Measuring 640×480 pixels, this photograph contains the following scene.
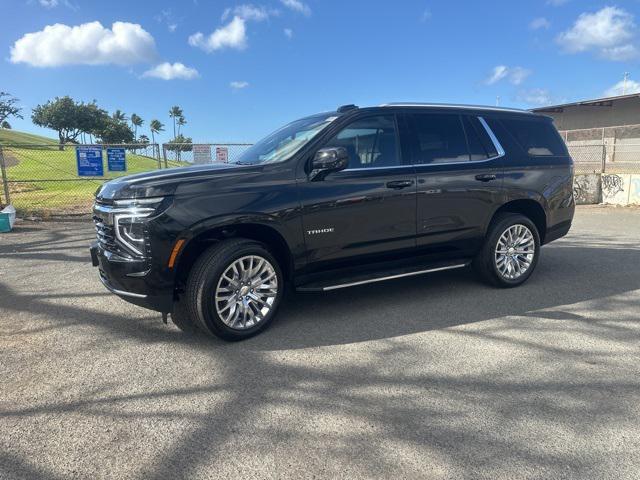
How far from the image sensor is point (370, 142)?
15.3 ft

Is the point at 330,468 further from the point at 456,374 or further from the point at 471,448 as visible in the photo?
the point at 456,374

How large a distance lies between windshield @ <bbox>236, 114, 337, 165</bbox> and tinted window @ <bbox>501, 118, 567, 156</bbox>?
2286 millimetres

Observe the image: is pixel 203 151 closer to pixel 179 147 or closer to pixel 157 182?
pixel 179 147

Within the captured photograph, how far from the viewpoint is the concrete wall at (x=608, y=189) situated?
527 inches

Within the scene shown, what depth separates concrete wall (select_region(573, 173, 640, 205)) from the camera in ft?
43.9

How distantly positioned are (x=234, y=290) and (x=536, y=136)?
13.3 feet

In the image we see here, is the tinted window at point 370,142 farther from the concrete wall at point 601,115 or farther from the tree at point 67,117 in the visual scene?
the tree at point 67,117

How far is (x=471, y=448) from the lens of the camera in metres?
2.54

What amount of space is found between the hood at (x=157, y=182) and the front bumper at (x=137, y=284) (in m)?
0.50

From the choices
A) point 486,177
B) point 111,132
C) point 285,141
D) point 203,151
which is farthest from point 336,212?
point 111,132

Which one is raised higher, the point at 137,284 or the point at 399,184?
the point at 399,184

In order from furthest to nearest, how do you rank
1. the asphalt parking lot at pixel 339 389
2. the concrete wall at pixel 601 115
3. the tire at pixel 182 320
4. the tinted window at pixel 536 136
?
the concrete wall at pixel 601 115 < the tinted window at pixel 536 136 < the tire at pixel 182 320 < the asphalt parking lot at pixel 339 389

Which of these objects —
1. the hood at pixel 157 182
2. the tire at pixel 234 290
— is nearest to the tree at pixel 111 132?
the hood at pixel 157 182

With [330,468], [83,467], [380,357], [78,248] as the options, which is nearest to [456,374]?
[380,357]
